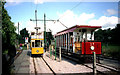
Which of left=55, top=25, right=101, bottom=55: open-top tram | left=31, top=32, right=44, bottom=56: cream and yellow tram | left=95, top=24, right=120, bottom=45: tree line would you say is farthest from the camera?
left=95, top=24, right=120, bottom=45: tree line

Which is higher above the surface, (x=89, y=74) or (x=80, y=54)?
(x=80, y=54)

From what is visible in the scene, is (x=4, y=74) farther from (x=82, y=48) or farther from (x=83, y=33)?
(x=83, y=33)

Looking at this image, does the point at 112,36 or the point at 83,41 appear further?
the point at 112,36

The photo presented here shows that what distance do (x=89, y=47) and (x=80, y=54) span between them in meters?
0.91

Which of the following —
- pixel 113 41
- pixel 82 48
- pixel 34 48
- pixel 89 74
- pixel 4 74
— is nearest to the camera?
pixel 4 74

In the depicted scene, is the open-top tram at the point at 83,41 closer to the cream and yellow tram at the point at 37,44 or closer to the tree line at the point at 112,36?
the cream and yellow tram at the point at 37,44

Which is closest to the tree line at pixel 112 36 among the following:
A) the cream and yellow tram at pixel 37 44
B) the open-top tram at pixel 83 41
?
the cream and yellow tram at pixel 37 44

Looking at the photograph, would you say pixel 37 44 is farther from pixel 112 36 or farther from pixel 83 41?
pixel 112 36

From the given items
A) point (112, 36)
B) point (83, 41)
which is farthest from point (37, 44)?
point (112, 36)

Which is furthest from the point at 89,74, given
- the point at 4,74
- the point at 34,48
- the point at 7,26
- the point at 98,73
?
the point at 34,48

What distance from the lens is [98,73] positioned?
28.3 feet

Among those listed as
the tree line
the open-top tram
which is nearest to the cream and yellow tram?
the open-top tram

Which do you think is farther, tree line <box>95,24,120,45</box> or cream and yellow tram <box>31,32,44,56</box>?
tree line <box>95,24,120,45</box>

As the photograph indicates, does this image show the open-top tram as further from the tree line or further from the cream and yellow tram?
the tree line
